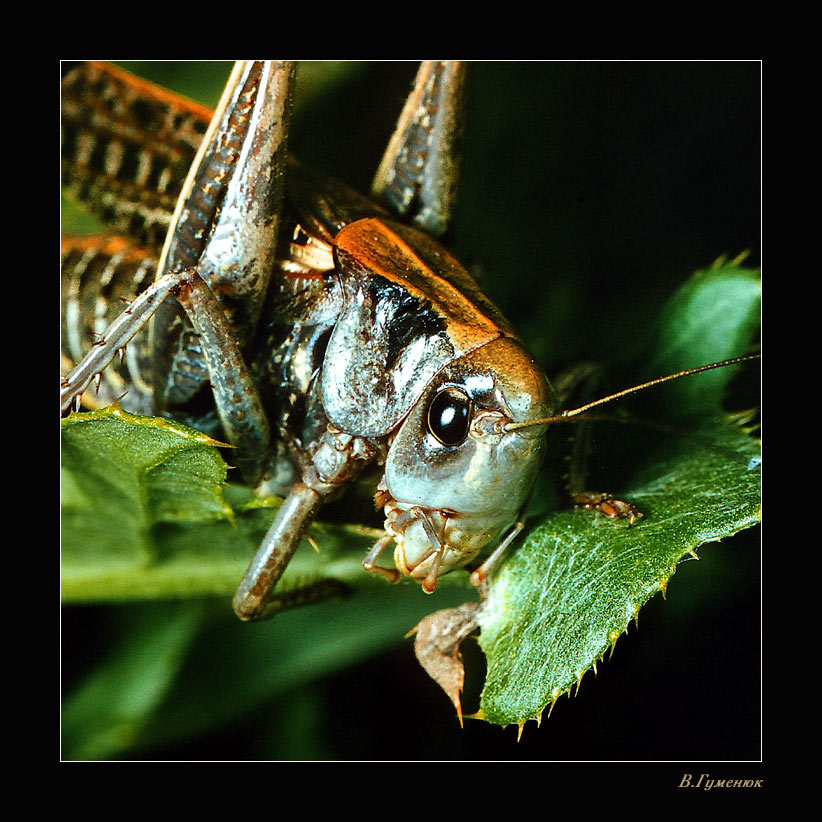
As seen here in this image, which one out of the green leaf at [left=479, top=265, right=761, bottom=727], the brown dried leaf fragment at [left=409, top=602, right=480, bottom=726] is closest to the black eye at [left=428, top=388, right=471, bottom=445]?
the green leaf at [left=479, top=265, right=761, bottom=727]

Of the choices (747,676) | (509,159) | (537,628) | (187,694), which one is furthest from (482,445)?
(509,159)

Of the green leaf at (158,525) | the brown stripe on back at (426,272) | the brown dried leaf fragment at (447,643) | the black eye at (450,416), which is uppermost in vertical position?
the brown stripe on back at (426,272)

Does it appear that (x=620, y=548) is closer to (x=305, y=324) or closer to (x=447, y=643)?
(x=447, y=643)

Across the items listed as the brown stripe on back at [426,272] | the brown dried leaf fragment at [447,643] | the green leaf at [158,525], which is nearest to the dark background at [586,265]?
the brown dried leaf fragment at [447,643]

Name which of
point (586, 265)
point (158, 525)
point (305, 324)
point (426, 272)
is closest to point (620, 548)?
point (426, 272)

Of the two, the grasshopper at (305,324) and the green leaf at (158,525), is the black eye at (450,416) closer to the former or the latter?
the grasshopper at (305,324)

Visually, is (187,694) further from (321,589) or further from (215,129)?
(215,129)
